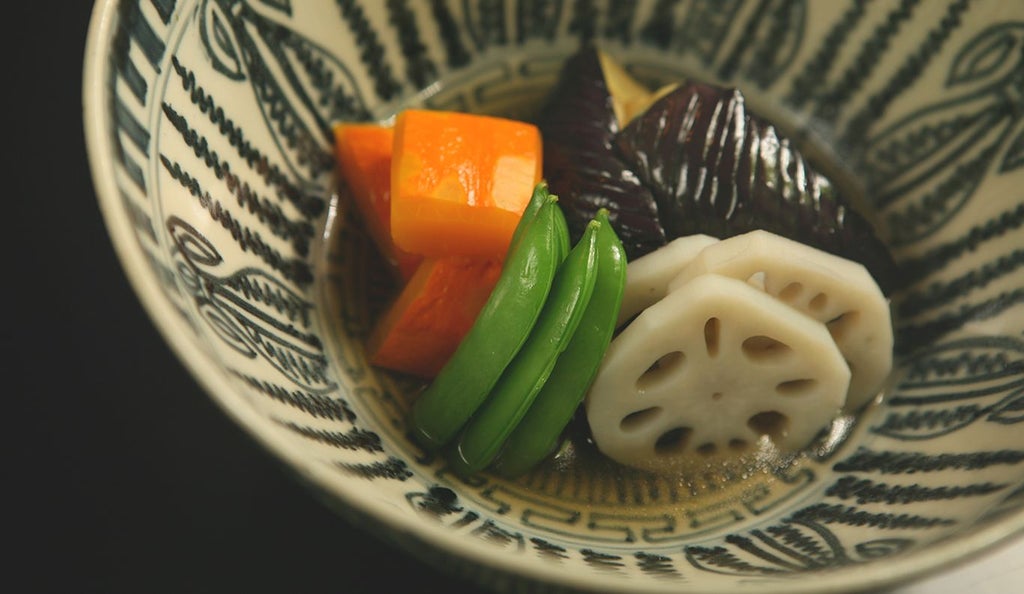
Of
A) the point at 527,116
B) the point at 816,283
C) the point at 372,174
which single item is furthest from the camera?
the point at 527,116

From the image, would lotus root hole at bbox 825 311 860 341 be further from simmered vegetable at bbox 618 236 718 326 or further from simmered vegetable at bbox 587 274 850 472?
simmered vegetable at bbox 618 236 718 326

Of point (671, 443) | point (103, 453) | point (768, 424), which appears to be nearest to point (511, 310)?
point (671, 443)

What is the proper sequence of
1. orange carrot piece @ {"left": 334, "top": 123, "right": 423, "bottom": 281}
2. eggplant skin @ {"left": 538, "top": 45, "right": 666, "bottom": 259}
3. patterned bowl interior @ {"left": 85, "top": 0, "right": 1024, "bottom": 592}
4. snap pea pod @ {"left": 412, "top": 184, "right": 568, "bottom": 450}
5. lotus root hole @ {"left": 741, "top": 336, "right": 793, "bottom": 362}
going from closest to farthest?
patterned bowl interior @ {"left": 85, "top": 0, "right": 1024, "bottom": 592} → snap pea pod @ {"left": 412, "top": 184, "right": 568, "bottom": 450} → lotus root hole @ {"left": 741, "top": 336, "right": 793, "bottom": 362} → eggplant skin @ {"left": 538, "top": 45, "right": 666, "bottom": 259} → orange carrot piece @ {"left": 334, "top": 123, "right": 423, "bottom": 281}

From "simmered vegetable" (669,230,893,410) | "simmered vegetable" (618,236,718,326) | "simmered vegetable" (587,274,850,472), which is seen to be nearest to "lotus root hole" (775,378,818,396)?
"simmered vegetable" (587,274,850,472)

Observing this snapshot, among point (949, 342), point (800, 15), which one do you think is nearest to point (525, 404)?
point (949, 342)

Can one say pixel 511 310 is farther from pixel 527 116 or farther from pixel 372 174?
pixel 527 116

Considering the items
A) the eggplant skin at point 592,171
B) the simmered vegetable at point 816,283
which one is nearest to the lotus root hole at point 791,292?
the simmered vegetable at point 816,283
